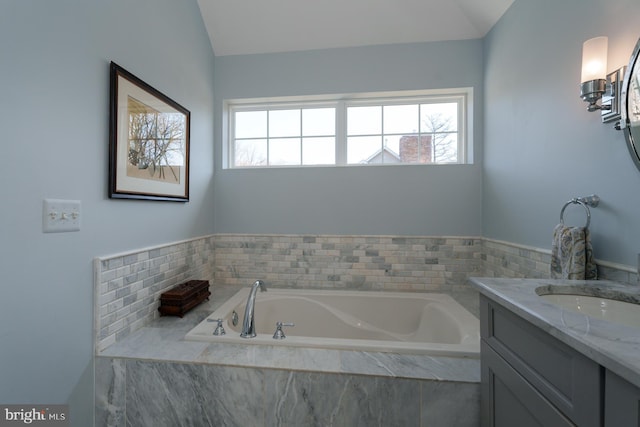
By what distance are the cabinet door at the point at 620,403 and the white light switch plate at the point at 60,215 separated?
5.70ft

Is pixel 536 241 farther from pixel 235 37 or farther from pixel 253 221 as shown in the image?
pixel 235 37

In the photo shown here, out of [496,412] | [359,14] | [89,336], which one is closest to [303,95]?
[359,14]

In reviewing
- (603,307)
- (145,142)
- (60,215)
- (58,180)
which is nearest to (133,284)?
(60,215)

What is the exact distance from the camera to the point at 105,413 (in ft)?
4.16

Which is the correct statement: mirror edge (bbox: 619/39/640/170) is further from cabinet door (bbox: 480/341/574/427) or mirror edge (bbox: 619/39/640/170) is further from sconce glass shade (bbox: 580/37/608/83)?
cabinet door (bbox: 480/341/574/427)

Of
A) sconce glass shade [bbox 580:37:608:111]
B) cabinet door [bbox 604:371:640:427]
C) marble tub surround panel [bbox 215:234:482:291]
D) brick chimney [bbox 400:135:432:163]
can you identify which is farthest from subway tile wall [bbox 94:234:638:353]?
cabinet door [bbox 604:371:640:427]

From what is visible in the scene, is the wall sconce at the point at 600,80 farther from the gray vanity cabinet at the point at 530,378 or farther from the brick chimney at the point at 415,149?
the brick chimney at the point at 415,149

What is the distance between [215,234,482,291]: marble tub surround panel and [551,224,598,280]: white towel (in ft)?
3.30

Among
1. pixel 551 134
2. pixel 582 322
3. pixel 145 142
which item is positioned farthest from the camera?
pixel 145 142

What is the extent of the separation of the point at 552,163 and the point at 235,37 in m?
2.46

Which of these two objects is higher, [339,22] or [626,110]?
[339,22]

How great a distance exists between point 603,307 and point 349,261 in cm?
156

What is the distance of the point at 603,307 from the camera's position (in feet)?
3.09

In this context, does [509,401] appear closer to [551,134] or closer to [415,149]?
[551,134]
